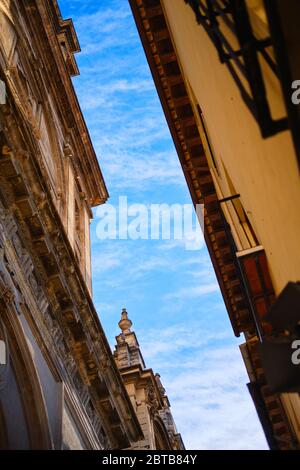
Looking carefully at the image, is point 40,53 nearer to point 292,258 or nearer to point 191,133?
point 191,133

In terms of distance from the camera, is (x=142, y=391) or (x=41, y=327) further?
(x=142, y=391)

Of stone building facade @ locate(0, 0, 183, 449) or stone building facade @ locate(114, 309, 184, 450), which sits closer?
stone building facade @ locate(0, 0, 183, 449)

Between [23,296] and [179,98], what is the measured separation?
6913mm

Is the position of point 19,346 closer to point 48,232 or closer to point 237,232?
point 48,232

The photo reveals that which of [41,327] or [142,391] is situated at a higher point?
[142,391]

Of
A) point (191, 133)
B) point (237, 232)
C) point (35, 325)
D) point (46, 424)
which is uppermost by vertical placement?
point (191, 133)

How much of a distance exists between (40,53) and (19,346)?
14386mm

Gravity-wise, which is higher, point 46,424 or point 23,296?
point 23,296

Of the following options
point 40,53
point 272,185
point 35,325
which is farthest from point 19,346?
point 40,53

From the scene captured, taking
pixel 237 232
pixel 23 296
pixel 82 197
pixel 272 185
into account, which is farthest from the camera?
pixel 82 197

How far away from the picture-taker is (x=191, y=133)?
1441 cm

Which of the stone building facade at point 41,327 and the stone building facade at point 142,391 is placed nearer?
the stone building facade at point 41,327
